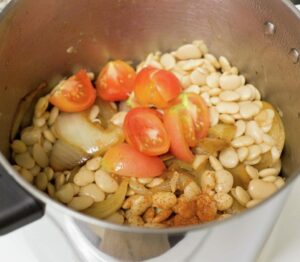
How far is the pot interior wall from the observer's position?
632 millimetres

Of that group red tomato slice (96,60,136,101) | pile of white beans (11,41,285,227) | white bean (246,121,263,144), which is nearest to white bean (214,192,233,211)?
pile of white beans (11,41,285,227)

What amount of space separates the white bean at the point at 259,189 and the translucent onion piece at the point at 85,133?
0.17 m

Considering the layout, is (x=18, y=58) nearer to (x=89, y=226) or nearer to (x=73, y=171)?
(x=73, y=171)

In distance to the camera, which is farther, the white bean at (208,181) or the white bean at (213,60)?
the white bean at (213,60)

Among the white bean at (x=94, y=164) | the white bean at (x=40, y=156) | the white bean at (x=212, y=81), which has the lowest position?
the white bean at (x=212, y=81)

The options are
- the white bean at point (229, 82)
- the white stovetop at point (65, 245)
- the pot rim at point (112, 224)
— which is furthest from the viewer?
the white bean at point (229, 82)

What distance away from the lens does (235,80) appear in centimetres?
71

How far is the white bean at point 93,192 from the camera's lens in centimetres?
62

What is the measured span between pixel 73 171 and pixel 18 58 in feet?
0.49

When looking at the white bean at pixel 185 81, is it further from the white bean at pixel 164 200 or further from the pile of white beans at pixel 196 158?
the white bean at pixel 164 200

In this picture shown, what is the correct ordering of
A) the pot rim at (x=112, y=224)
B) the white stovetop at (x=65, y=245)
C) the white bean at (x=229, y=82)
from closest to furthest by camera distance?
the pot rim at (x=112, y=224), the white stovetop at (x=65, y=245), the white bean at (x=229, y=82)

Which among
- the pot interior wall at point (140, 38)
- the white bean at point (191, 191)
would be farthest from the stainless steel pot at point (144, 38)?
the white bean at point (191, 191)

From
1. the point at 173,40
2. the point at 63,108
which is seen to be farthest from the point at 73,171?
the point at 173,40

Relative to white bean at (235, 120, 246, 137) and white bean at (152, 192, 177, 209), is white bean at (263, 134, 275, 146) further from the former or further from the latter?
white bean at (152, 192, 177, 209)
